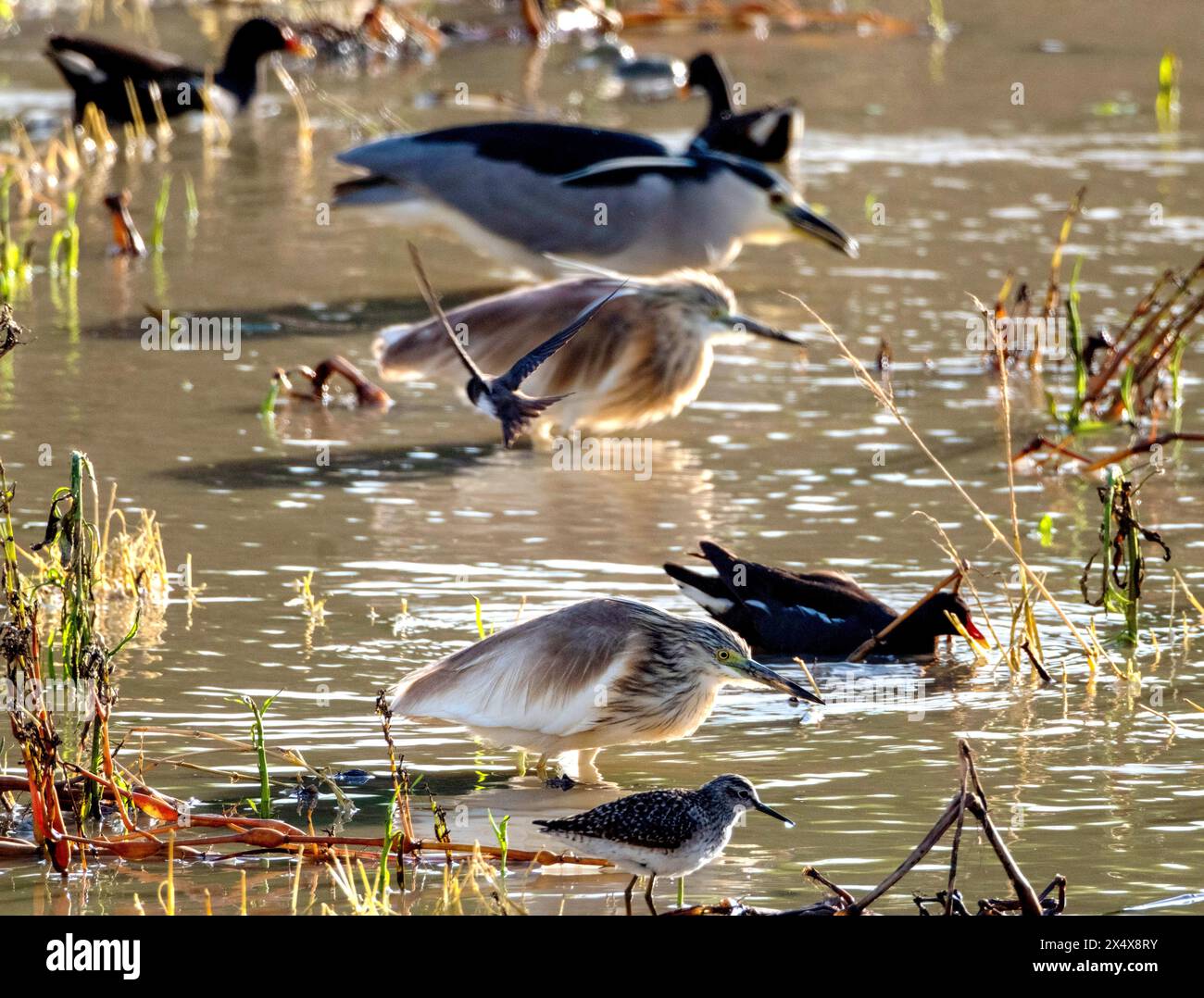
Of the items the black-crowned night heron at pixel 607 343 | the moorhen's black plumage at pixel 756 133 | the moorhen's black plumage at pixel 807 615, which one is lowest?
the moorhen's black plumage at pixel 807 615

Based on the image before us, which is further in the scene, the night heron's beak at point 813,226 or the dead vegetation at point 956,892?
the night heron's beak at point 813,226

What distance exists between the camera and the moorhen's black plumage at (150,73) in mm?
14617

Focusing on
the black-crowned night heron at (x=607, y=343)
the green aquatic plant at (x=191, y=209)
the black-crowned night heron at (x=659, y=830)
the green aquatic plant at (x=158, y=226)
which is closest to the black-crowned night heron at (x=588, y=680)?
the black-crowned night heron at (x=659, y=830)

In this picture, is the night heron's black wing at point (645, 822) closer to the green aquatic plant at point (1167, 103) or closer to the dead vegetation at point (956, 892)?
the dead vegetation at point (956, 892)

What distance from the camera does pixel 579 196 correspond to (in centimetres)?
1116

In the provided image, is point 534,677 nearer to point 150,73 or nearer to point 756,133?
point 756,133

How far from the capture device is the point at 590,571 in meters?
7.22

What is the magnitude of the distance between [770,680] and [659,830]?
0.95 meters

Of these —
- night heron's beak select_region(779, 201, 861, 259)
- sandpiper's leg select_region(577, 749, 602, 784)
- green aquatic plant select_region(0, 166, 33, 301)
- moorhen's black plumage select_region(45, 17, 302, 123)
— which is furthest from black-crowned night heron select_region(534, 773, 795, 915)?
moorhen's black plumage select_region(45, 17, 302, 123)

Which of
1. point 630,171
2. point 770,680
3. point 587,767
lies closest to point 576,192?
point 630,171

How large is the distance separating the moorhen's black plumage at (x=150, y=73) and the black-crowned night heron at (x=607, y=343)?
21.9 feet

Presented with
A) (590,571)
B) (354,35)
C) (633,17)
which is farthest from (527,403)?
(633,17)

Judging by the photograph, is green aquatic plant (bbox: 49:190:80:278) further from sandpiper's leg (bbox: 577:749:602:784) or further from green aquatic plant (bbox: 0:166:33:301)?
sandpiper's leg (bbox: 577:749:602:784)
